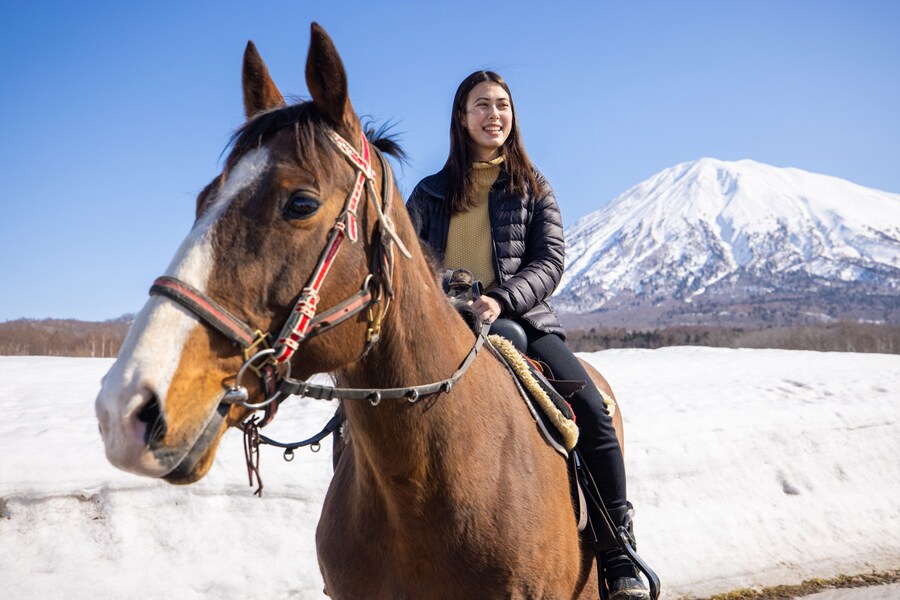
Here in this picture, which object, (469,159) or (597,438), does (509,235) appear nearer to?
(469,159)

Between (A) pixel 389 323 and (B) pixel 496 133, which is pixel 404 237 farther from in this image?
(B) pixel 496 133

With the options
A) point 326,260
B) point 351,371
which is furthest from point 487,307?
point 326,260

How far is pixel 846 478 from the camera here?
8.81 m

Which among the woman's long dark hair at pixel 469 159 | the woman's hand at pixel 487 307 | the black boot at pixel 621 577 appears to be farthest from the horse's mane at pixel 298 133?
the black boot at pixel 621 577

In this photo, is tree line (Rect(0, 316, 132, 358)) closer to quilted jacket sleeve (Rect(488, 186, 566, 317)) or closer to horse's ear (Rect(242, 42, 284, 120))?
quilted jacket sleeve (Rect(488, 186, 566, 317))

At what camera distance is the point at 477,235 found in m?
3.60

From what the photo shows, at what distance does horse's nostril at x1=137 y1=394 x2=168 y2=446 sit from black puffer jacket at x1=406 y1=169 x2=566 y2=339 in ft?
6.25

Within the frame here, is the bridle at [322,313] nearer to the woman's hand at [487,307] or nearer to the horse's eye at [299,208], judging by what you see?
the horse's eye at [299,208]

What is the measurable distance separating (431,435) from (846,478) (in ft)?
27.8

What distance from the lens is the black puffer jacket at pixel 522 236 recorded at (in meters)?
3.38

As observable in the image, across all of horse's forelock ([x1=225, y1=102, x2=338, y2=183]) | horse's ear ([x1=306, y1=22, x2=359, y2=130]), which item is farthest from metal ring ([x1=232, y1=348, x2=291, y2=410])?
horse's ear ([x1=306, y1=22, x2=359, y2=130])

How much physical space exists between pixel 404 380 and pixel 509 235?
141 cm

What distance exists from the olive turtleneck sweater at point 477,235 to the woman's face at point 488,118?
0.10 meters

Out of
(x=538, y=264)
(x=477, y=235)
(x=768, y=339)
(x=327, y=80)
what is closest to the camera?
(x=327, y=80)
